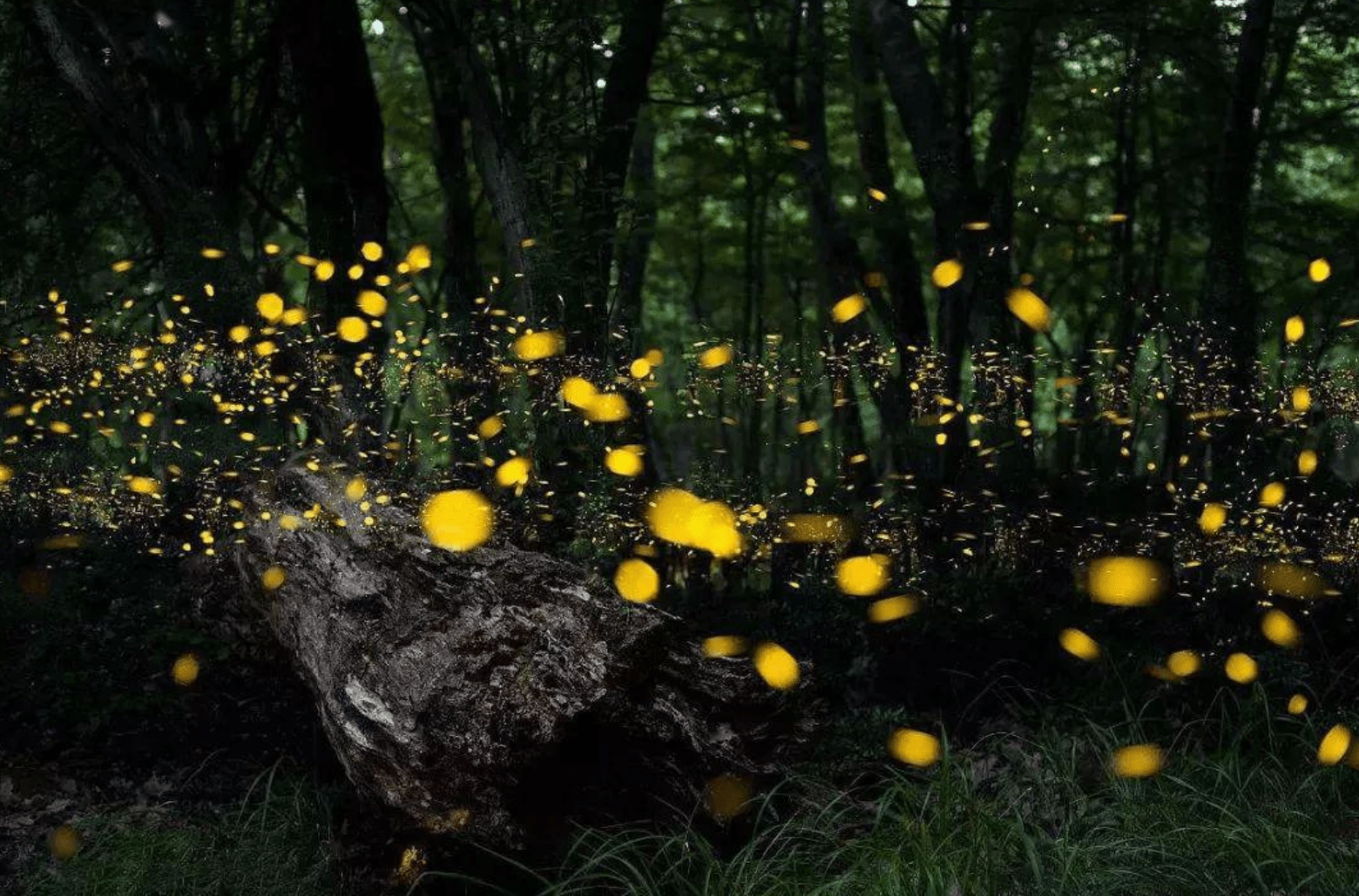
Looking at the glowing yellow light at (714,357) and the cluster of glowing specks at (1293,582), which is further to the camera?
the glowing yellow light at (714,357)

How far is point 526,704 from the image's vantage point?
13.3ft

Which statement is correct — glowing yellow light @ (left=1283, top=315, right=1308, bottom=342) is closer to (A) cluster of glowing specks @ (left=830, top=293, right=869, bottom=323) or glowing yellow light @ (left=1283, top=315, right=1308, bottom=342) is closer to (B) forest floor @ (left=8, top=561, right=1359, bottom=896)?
(A) cluster of glowing specks @ (left=830, top=293, right=869, bottom=323)

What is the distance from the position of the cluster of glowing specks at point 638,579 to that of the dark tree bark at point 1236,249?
352cm

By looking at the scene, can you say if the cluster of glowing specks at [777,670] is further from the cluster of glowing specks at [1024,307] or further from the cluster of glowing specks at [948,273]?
the cluster of glowing specks at [1024,307]

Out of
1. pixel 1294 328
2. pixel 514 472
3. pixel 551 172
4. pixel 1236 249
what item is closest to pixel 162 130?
pixel 551 172

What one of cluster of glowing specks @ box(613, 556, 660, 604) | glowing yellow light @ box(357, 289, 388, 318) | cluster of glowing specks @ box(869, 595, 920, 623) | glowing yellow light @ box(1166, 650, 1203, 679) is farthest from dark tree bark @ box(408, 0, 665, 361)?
glowing yellow light @ box(1166, 650, 1203, 679)

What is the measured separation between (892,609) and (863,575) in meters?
0.39

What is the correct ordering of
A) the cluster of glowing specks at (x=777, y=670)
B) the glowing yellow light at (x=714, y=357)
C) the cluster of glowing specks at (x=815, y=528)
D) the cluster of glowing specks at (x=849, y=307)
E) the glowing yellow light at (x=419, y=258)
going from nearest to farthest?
1. the cluster of glowing specks at (x=777, y=670)
2. the cluster of glowing specks at (x=815, y=528)
3. the glowing yellow light at (x=714, y=357)
4. the cluster of glowing specks at (x=849, y=307)
5. the glowing yellow light at (x=419, y=258)

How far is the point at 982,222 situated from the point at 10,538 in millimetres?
6012

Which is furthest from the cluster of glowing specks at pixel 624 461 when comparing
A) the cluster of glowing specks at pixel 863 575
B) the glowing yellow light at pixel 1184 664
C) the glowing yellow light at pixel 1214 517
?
the glowing yellow light at pixel 1214 517

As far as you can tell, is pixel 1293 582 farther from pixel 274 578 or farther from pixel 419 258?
pixel 419 258

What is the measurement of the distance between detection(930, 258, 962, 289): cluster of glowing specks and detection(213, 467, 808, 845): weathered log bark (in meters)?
4.21

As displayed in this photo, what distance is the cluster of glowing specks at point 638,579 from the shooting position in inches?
235

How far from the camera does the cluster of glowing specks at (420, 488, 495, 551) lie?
464cm
